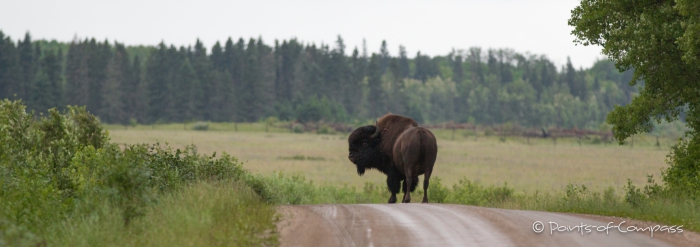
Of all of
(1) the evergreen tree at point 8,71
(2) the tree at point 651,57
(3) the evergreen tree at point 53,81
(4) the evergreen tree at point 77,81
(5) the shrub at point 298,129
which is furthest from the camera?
(4) the evergreen tree at point 77,81

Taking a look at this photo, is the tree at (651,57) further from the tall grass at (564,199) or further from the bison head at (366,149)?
the bison head at (366,149)

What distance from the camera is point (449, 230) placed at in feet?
38.4

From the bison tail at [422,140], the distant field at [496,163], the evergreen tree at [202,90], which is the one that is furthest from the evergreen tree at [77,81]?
the bison tail at [422,140]

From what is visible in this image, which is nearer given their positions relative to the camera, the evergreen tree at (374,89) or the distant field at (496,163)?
the distant field at (496,163)

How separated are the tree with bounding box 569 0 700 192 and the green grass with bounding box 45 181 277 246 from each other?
33.5ft

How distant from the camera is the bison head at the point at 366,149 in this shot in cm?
2223

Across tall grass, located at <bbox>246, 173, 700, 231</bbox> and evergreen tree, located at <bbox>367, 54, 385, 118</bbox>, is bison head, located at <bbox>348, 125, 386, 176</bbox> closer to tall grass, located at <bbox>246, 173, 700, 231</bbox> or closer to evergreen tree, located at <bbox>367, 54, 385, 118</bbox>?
tall grass, located at <bbox>246, 173, 700, 231</bbox>

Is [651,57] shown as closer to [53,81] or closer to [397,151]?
[397,151]

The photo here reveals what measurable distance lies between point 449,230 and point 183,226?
13.0 feet

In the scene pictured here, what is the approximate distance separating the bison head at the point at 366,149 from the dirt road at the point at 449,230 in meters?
7.62

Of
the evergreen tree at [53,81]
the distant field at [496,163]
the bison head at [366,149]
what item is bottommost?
the distant field at [496,163]

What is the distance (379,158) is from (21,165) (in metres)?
9.47

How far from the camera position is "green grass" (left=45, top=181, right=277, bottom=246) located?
10.5 m

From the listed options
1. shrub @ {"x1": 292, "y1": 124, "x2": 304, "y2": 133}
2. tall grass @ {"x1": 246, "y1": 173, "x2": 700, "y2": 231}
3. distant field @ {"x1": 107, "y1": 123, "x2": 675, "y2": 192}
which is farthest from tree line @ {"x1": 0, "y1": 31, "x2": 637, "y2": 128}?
tall grass @ {"x1": 246, "y1": 173, "x2": 700, "y2": 231}
